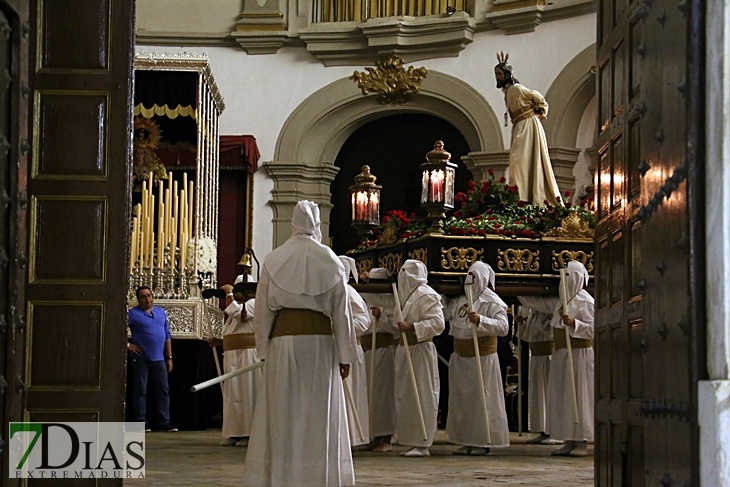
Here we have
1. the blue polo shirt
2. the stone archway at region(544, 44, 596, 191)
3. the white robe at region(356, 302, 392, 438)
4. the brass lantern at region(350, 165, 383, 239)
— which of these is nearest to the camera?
the white robe at region(356, 302, 392, 438)

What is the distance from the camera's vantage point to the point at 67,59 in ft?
17.9

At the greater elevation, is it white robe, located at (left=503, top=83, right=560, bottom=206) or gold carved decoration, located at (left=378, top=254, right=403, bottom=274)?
white robe, located at (left=503, top=83, right=560, bottom=206)

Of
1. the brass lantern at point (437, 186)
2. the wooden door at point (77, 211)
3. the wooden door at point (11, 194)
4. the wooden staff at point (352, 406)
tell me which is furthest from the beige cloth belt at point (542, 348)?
the wooden door at point (11, 194)

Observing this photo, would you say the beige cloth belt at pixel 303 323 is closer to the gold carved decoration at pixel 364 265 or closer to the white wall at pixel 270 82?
the gold carved decoration at pixel 364 265

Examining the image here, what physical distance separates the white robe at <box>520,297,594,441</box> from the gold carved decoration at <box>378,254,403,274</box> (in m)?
1.85

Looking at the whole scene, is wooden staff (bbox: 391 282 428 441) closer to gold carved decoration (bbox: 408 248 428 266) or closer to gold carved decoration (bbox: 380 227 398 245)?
gold carved decoration (bbox: 408 248 428 266)

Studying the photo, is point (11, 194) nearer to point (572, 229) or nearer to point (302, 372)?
point (302, 372)

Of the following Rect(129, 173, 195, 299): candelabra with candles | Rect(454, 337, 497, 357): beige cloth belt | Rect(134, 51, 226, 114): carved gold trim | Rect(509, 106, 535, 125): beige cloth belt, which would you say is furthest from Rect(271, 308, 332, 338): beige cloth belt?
Rect(134, 51, 226, 114): carved gold trim

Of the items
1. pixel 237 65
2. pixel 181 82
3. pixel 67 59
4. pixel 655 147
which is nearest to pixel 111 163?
pixel 67 59

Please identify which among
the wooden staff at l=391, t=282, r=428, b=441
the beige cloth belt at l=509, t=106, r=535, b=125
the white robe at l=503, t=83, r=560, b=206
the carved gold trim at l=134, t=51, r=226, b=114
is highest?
the carved gold trim at l=134, t=51, r=226, b=114

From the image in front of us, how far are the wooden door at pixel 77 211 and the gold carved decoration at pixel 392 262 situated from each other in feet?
19.5

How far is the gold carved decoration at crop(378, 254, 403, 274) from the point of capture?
1120cm

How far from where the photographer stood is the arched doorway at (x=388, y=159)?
57.1 feet

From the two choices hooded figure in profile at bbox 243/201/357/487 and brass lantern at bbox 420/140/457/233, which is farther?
brass lantern at bbox 420/140/457/233
